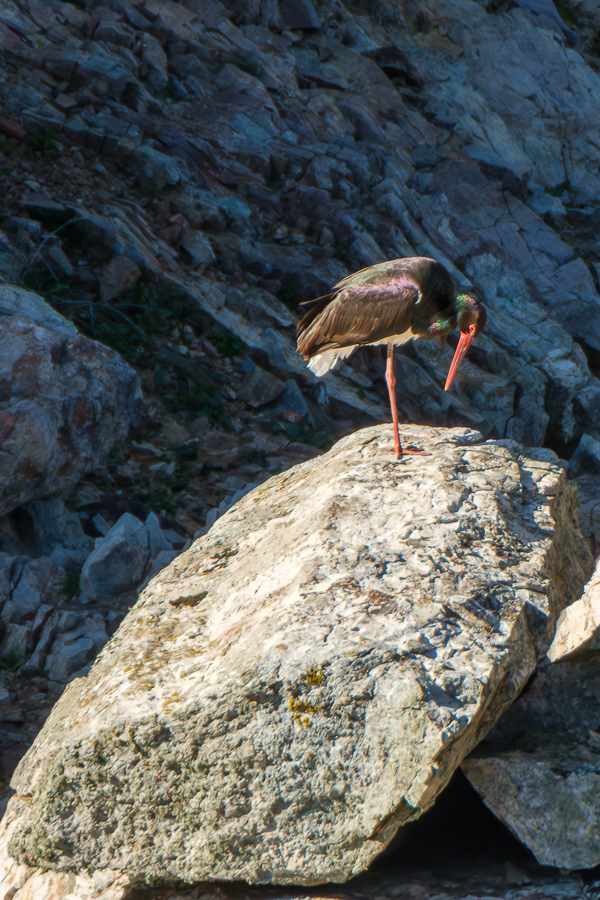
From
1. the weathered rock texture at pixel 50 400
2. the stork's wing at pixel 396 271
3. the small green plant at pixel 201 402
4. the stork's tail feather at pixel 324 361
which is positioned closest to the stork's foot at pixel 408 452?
the stork's wing at pixel 396 271

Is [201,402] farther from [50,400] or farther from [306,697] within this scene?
[306,697]

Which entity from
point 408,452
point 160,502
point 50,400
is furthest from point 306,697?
point 160,502

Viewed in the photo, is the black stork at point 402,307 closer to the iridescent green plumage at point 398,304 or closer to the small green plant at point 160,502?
the iridescent green plumage at point 398,304

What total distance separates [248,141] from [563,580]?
401 inches

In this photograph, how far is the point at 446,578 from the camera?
2.86 m

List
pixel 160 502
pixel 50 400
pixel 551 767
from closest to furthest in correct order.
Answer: pixel 551 767
pixel 50 400
pixel 160 502

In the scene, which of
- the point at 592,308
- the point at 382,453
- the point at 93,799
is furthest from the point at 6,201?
the point at 592,308

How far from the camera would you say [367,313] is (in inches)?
192

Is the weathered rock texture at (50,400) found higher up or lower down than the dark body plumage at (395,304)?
lower down

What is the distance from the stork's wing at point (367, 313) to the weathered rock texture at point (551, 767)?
8.69ft

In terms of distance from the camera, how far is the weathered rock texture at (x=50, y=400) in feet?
20.0

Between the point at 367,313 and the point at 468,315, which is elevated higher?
the point at 468,315

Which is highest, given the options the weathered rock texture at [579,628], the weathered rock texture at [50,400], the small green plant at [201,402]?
the weathered rock texture at [579,628]

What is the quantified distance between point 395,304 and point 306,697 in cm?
306
